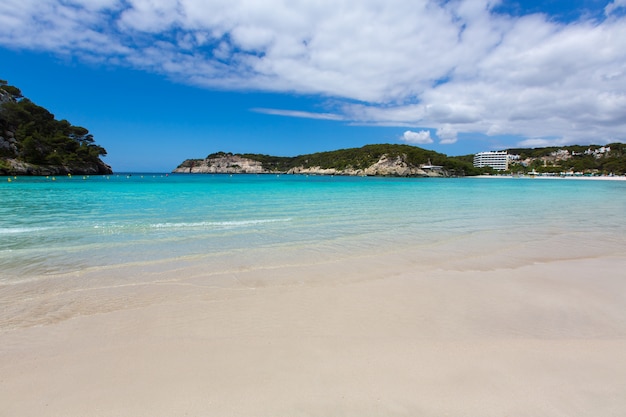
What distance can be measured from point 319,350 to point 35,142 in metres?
108

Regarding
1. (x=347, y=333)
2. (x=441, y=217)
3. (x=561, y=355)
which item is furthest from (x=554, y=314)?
(x=441, y=217)

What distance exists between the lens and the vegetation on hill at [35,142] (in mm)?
78000

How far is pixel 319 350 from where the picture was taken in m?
3.76

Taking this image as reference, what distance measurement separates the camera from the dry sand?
2857mm

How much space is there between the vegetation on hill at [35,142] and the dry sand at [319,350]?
96.0 metres

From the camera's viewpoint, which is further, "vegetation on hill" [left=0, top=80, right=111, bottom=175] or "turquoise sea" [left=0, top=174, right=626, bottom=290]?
"vegetation on hill" [left=0, top=80, right=111, bottom=175]

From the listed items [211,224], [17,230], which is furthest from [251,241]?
[17,230]

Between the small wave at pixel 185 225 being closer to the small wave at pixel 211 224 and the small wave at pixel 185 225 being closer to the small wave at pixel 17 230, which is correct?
the small wave at pixel 211 224

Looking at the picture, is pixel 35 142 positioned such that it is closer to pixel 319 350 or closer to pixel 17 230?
pixel 17 230

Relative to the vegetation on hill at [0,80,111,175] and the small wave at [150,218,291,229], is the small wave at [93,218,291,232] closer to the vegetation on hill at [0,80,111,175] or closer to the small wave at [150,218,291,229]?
the small wave at [150,218,291,229]

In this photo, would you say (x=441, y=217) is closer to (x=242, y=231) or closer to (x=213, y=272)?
A: (x=242, y=231)

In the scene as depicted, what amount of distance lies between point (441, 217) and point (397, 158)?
160504mm

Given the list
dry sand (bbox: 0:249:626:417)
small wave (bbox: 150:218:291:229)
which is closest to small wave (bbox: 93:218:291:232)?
small wave (bbox: 150:218:291:229)

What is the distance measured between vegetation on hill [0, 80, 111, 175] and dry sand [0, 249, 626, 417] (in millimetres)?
96032
